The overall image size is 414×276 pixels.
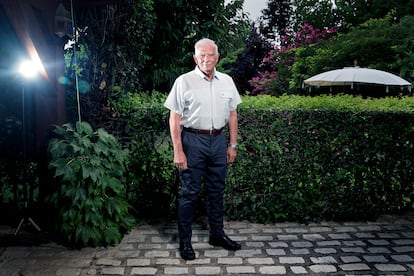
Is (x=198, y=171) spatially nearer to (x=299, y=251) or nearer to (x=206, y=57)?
(x=206, y=57)

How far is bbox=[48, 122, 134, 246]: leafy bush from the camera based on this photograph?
3740 mm

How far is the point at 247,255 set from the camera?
12.2ft

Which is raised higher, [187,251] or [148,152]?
[148,152]

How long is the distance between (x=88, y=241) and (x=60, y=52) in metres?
1.98

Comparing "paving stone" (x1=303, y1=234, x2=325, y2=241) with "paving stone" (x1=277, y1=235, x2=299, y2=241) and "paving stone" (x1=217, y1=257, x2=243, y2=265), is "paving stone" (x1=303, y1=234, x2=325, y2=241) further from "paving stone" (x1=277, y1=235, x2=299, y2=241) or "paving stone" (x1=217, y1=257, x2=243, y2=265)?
"paving stone" (x1=217, y1=257, x2=243, y2=265)

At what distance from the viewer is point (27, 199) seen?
453cm

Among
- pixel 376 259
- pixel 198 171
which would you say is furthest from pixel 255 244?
pixel 376 259

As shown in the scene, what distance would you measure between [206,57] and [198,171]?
1.00 m

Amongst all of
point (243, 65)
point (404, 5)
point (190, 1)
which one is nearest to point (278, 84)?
point (243, 65)

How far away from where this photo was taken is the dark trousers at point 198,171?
11.8 feet

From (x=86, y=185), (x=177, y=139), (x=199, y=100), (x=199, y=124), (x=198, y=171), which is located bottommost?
(x=86, y=185)

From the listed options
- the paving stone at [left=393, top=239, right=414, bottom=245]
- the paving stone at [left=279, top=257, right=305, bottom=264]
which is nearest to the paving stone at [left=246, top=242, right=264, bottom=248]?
the paving stone at [left=279, top=257, right=305, bottom=264]

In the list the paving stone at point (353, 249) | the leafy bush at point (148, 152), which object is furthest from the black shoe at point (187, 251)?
the paving stone at point (353, 249)

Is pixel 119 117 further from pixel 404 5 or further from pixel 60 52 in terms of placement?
pixel 404 5
